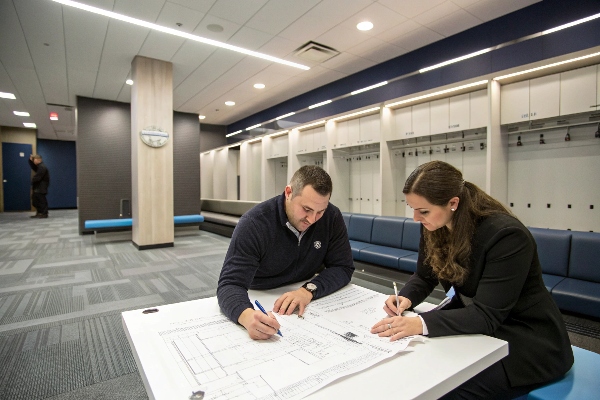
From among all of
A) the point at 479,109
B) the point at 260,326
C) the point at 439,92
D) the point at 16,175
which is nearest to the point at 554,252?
the point at 479,109

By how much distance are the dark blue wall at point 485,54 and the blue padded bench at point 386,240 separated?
223 centimetres

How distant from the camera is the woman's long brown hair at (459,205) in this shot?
1.18 meters

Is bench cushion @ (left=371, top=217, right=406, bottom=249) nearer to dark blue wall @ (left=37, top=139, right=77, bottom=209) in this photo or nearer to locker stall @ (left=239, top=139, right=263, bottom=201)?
locker stall @ (left=239, top=139, right=263, bottom=201)

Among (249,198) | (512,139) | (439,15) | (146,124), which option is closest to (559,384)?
(512,139)

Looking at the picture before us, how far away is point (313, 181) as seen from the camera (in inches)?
53.8

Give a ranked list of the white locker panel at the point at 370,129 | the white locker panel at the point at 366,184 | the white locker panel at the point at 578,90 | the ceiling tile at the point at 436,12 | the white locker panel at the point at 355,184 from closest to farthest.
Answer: the white locker panel at the point at 578,90
the ceiling tile at the point at 436,12
the white locker panel at the point at 370,129
the white locker panel at the point at 366,184
the white locker panel at the point at 355,184

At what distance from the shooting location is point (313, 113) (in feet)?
23.1

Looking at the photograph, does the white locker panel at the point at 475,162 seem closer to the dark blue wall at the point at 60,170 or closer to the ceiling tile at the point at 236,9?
the ceiling tile at the point at 236,9

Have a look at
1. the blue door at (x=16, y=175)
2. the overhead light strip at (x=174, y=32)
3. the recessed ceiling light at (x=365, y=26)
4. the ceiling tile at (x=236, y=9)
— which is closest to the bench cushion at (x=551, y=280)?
the recessed ceiling light at (x=365, y=26)

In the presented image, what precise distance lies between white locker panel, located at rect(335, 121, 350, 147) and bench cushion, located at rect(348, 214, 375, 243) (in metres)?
1.72

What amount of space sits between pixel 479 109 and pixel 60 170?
16.8 meters

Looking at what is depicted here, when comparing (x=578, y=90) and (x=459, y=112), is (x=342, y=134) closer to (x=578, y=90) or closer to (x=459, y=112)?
(x=459, y=112)

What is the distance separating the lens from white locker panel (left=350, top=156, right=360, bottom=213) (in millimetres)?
6344

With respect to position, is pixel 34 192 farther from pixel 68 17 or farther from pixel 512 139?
pixel 512 139
